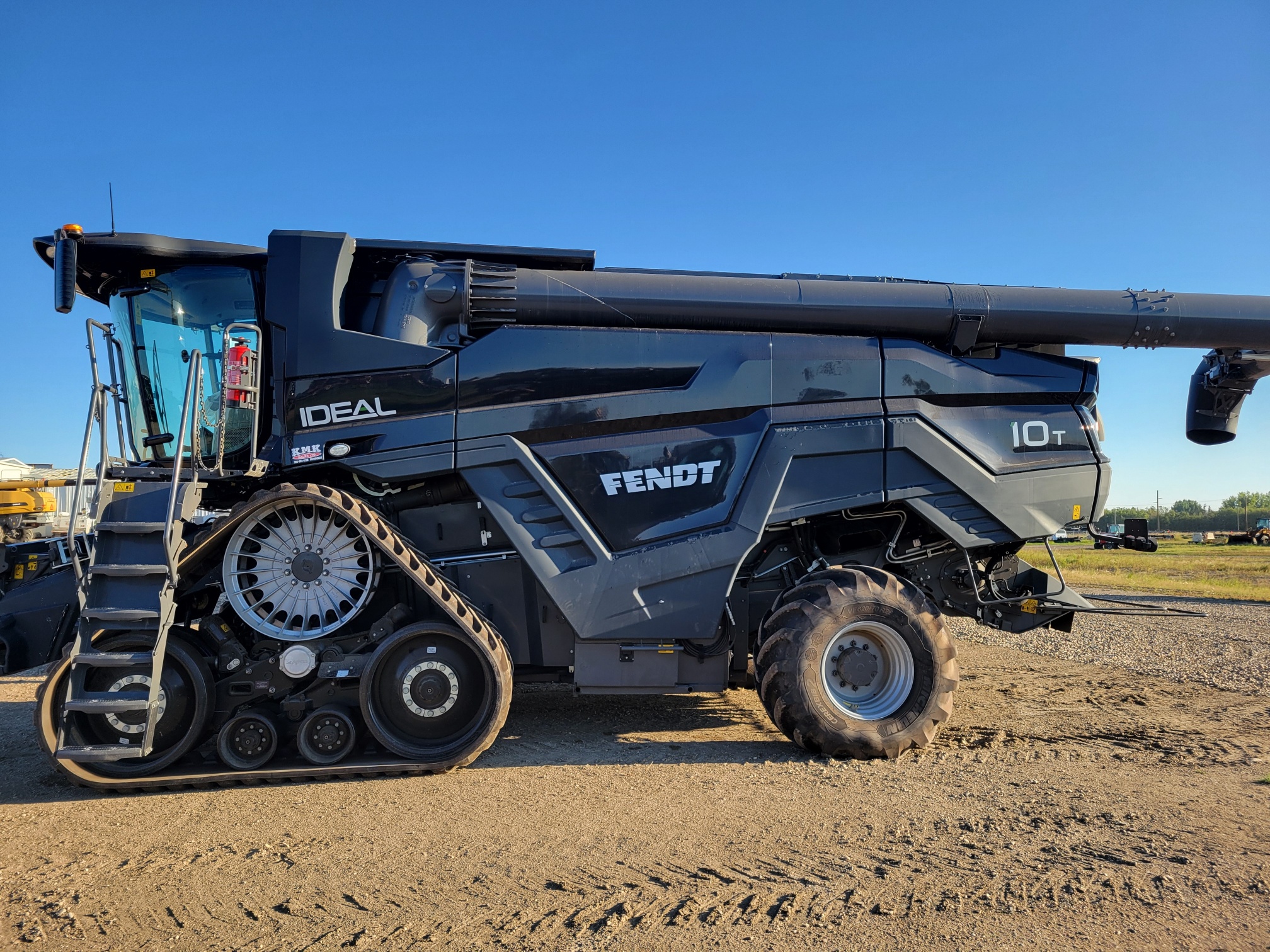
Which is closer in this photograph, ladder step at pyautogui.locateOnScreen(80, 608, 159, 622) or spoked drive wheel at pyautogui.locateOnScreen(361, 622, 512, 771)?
ladder step at pyautogui.locateOnScreen(80, 608, 159, 622)

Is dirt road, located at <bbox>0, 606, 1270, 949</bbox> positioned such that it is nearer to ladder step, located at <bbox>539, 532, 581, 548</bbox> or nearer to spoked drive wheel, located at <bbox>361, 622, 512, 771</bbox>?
spoked drive wheel, located at <bbox>361, 622, 512, 771</bbox>

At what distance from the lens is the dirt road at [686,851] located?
321 centimetres

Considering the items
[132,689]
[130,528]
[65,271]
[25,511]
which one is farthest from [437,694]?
[25,511]

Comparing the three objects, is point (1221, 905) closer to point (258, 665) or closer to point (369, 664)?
point (369, 664)

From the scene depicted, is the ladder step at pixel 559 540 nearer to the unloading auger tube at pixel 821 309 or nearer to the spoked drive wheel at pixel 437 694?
the spoked drive wheel at pixel 437 694

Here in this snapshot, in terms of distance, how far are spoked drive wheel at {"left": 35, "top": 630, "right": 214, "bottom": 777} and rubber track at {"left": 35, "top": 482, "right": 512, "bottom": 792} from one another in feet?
0.23

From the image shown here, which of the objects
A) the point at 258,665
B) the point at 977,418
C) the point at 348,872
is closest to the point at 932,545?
the point at 977,418

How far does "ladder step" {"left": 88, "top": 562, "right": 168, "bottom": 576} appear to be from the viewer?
495 centimetres

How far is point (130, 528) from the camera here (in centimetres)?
504

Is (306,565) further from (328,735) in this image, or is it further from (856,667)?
(856,667)

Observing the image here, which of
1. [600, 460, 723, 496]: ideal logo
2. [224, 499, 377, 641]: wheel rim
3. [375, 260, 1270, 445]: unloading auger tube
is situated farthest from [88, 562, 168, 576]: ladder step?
[600, 460, 723, 496]: ideal logo

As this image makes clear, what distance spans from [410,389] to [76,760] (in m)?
3.19

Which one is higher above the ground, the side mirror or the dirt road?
the side mirror

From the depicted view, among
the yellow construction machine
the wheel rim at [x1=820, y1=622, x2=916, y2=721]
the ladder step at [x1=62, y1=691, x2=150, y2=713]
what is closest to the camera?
the ladder step at [x1=62, y1=691, x2=150, y2=713]
